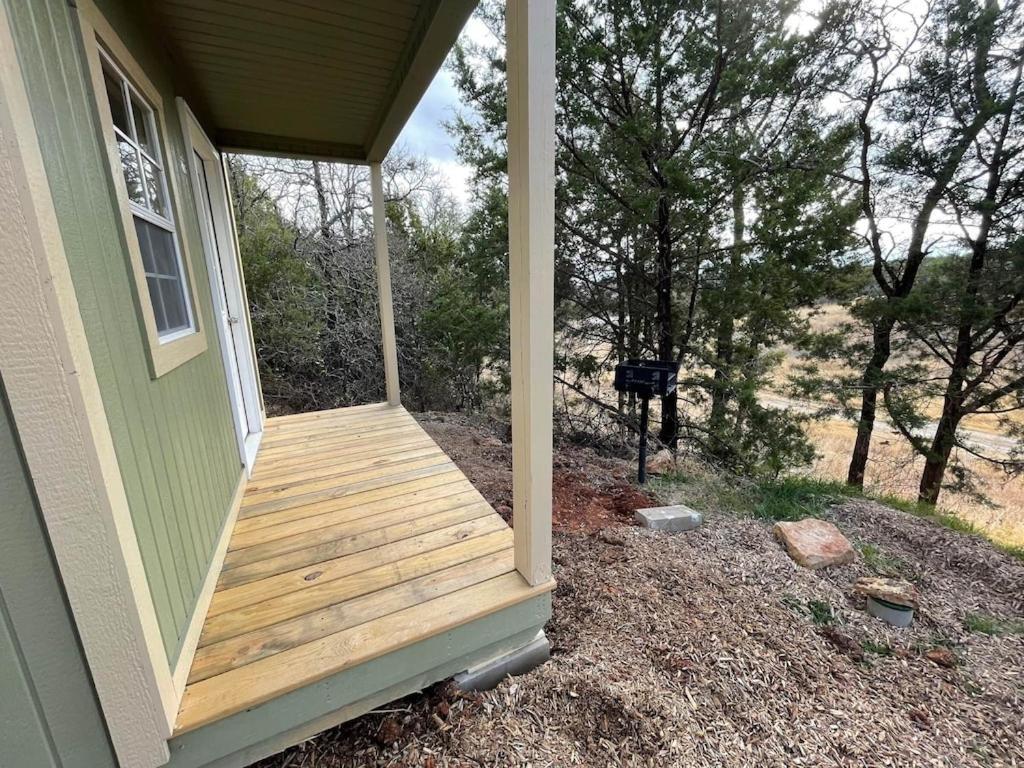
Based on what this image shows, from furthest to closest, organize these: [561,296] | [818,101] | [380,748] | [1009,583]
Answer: [561,296] → [818,101] → [1009,583] → [380,748]

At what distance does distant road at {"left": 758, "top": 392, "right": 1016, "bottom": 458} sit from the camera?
5.29 m

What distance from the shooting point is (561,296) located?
5664 mm

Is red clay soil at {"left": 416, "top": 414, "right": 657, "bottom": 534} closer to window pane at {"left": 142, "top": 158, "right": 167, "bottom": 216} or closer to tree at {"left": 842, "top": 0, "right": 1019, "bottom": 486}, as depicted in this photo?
window pane at {"left": 142, "top": 158, "right": 167, "bottom": 216}

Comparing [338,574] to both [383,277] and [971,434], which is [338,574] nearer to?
[383,277]

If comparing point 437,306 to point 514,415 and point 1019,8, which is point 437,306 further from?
point 1019,8

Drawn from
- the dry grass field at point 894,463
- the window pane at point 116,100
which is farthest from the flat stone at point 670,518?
the window pane at point 116,100

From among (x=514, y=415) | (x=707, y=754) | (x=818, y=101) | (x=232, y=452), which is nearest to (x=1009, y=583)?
(x=707, y=754)

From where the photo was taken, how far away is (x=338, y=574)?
172 centimetres

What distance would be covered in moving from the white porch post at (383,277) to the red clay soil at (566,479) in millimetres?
903

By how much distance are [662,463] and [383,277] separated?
131 inches

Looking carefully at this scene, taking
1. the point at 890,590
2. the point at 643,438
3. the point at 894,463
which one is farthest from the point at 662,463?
the point at 894,463

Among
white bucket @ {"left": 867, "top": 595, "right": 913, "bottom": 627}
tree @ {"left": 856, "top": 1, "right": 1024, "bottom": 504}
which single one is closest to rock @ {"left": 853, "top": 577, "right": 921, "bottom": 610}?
white bucket @ {"left": 867, "top": 595, "right": 913, "bottom": 627}

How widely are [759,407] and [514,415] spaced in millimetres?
4464

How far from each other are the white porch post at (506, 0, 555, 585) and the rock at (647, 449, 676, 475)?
9.26 feet
